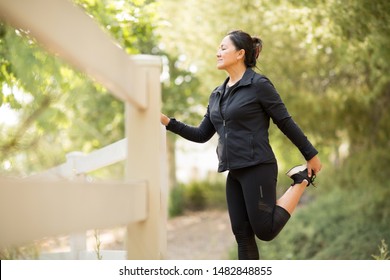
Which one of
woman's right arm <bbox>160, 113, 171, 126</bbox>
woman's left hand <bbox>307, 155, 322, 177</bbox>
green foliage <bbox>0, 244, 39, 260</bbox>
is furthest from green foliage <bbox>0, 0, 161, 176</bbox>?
woman's left hand <bbox>307, 155, 322, 177</bbox>

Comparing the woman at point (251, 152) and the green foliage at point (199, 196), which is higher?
the green foliage at point (199, 196)

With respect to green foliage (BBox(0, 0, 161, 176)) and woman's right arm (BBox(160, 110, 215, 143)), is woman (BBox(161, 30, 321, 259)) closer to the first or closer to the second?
woman's right arm (BBox(160, 110, 215, 143))

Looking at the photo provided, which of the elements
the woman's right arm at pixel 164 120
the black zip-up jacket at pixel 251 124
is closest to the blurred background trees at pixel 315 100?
the woman's right arm at pixel 164 120

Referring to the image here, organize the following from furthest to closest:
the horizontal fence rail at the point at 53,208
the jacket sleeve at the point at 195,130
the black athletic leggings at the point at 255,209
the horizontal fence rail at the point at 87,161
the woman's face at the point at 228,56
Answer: the horizontal fence rail at the point at 87,161 < the jacket sleeve at the point at 195,130 < the woman's face at the point at 228,56 < the black athletic leggings at the point at 255,209 < the horizontal fence rail at the point at 53,208

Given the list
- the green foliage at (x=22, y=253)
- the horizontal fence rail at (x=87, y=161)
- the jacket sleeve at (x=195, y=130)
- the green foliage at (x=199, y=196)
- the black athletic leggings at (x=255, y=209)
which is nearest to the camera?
the black athletic leggings at (x=255, y=209)

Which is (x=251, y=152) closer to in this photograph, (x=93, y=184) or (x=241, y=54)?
(x=241, y=54)

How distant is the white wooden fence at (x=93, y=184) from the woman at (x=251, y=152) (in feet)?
2.89

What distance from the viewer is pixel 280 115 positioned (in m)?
2.59

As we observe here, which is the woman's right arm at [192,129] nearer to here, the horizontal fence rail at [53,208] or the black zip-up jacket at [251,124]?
the black zip-up jacket at [251,124]

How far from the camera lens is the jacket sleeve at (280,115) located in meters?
2.58
